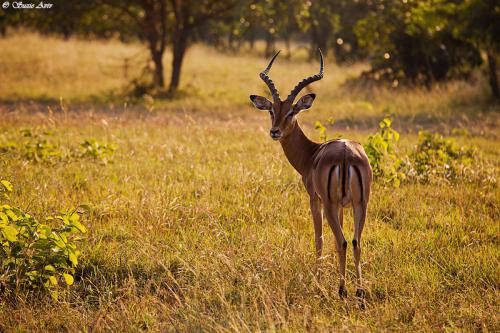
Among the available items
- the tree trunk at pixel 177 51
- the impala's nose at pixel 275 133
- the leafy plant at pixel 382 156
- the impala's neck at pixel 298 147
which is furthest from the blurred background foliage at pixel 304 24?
the impala's nose at pixel 275 133

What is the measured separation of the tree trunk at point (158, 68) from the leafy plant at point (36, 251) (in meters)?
14.7

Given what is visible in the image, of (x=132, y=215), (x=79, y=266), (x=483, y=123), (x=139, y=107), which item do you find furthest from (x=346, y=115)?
(x=79, y=266)

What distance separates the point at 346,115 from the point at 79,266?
10564mm

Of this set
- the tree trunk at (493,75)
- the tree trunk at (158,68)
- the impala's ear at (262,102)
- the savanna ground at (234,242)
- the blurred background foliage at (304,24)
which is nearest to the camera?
the savanna ground at (234,242)

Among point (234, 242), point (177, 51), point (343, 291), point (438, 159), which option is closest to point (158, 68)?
point (177, 51)

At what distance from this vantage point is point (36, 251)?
482 cm

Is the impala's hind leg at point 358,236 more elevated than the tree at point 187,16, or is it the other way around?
the tree at point 187,16

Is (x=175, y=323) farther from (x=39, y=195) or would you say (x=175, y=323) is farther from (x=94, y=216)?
(x=39, y=195)

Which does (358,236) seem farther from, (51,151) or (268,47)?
(268,47)

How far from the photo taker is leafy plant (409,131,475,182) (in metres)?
7.98

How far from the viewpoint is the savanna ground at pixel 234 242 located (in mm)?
4270

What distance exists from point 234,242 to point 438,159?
3956 millimetres

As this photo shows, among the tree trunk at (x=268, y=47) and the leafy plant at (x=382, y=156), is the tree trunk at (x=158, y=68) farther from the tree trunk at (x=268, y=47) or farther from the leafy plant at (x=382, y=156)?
the tree trunk at (x=268, y=47)

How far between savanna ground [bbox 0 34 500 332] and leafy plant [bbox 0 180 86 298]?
0.18m
